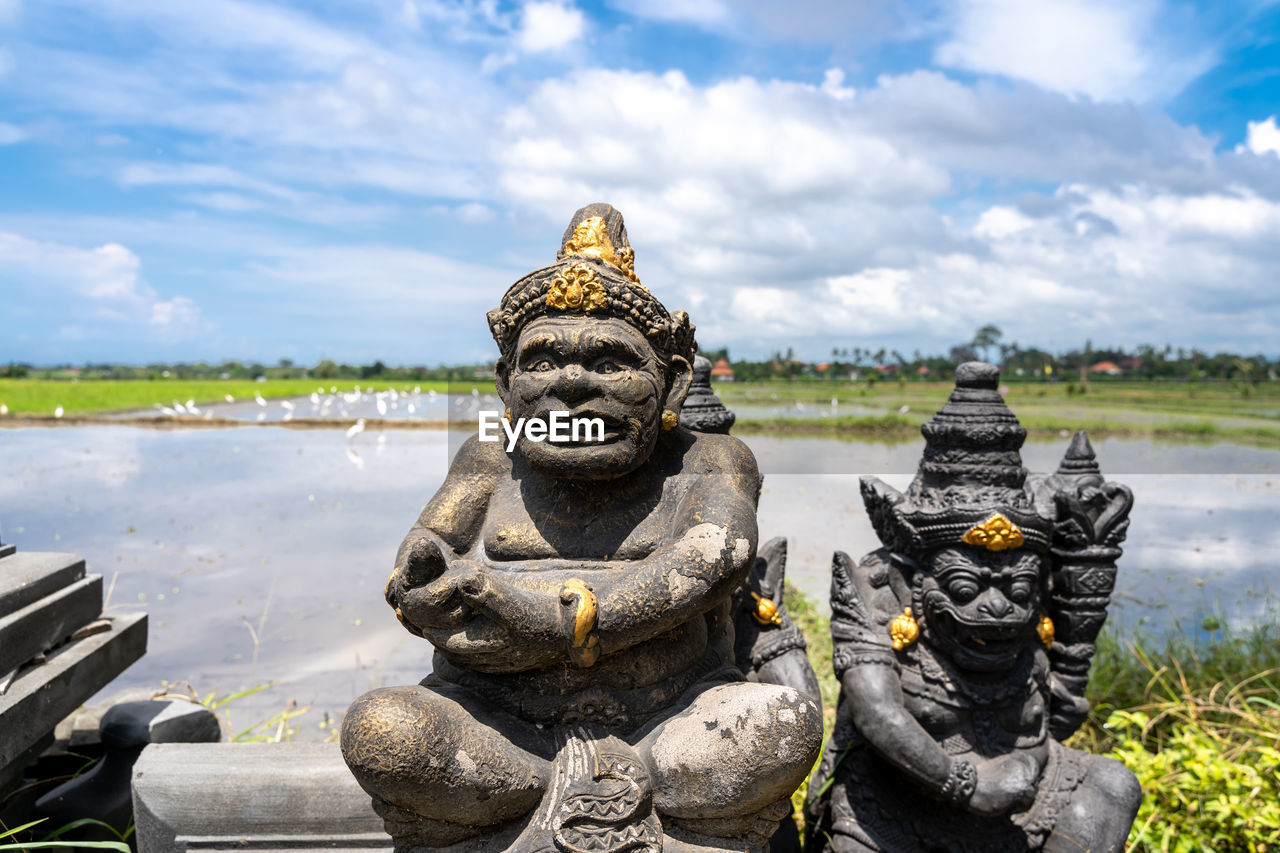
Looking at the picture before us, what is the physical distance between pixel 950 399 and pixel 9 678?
4.19 m

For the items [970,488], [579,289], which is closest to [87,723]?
[579,289]

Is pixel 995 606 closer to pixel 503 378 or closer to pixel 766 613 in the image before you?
pixel 766 613

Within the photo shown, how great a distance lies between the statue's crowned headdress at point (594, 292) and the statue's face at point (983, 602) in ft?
4.63

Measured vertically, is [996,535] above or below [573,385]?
below

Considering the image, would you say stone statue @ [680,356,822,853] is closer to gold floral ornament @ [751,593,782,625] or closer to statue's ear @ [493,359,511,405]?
gold floral ornament @ [751,593,782,625]

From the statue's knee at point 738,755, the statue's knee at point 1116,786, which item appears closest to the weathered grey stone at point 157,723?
the statue's knee at point 738,755

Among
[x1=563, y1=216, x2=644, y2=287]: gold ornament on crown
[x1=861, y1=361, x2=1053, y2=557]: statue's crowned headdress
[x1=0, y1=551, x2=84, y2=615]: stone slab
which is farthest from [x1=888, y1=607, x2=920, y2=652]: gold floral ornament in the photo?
[x1=0, y1=551, x2=84, y2=615]: stone slab

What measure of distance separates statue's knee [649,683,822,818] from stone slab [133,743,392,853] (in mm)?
1499

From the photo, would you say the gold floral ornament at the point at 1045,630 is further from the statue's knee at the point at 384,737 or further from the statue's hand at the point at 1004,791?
the statue's knee at the point at 384,737

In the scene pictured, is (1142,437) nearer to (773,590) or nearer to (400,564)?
(773,590)

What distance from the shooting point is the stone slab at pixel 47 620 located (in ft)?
10.4

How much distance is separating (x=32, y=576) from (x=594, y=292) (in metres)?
3.09

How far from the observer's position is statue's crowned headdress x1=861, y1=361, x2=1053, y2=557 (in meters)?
3.00

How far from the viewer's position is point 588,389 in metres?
2.38
